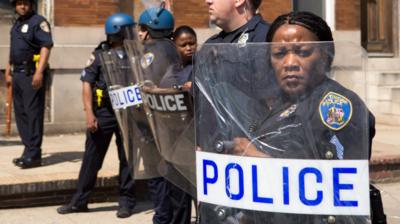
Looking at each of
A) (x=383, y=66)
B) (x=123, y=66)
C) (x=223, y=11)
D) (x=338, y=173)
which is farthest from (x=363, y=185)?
(x=383, y=66)

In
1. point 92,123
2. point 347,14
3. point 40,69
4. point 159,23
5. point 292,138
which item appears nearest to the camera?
point 292,138

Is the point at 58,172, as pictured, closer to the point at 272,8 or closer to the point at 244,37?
the point at 244,37

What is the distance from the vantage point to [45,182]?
262 inches

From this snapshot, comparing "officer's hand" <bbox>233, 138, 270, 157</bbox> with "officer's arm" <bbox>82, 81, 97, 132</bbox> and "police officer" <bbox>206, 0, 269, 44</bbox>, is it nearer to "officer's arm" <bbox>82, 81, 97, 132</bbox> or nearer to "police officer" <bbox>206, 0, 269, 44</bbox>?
"police officer" <bbox>206, 0, 269, 44</bbox>

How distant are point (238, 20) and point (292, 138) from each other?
123 centimetres

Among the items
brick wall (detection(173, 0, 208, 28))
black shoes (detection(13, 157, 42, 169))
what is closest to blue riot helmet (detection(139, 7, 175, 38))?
black shoes (detection(13, 157, 42, 169))

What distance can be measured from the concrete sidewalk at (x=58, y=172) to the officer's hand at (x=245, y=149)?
4.38 metres

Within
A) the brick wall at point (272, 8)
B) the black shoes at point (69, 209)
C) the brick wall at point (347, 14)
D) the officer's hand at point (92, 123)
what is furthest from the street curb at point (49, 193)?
the brick wall at point (347, 14)

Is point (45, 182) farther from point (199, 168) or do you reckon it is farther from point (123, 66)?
point (199, 168)

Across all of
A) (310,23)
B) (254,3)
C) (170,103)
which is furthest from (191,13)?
(310,23)

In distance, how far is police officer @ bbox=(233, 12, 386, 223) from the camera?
2416 millimetres

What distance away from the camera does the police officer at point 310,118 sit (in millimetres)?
2416

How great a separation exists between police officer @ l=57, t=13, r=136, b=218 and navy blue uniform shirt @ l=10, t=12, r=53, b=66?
1408 millimetres

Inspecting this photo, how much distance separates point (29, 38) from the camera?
7512 millimetres
